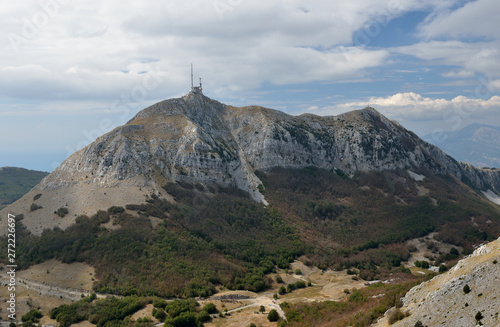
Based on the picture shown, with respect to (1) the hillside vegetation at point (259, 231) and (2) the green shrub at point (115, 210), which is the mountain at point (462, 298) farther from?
(2) the green shrub at point (115, 210)

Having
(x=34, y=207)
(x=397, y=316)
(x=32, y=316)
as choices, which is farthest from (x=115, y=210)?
(x=397, y=316)

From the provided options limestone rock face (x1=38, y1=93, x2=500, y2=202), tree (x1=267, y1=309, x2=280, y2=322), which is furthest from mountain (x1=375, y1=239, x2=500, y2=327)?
limestone rock face (x1=38, y1=93, x2=500, y2=202)

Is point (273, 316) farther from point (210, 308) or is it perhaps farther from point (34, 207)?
point (34, 207)

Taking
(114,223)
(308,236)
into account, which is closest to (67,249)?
(114,223)

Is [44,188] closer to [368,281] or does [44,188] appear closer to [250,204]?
[250,204]

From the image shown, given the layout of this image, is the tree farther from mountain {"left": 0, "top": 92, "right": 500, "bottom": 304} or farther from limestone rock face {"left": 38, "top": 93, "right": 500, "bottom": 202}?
limestone rock face {"left": 38, "top": 93, "right": 500, "bottom": 202}

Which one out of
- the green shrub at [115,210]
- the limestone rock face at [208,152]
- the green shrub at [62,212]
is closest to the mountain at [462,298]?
the green shrub at [115,210]
